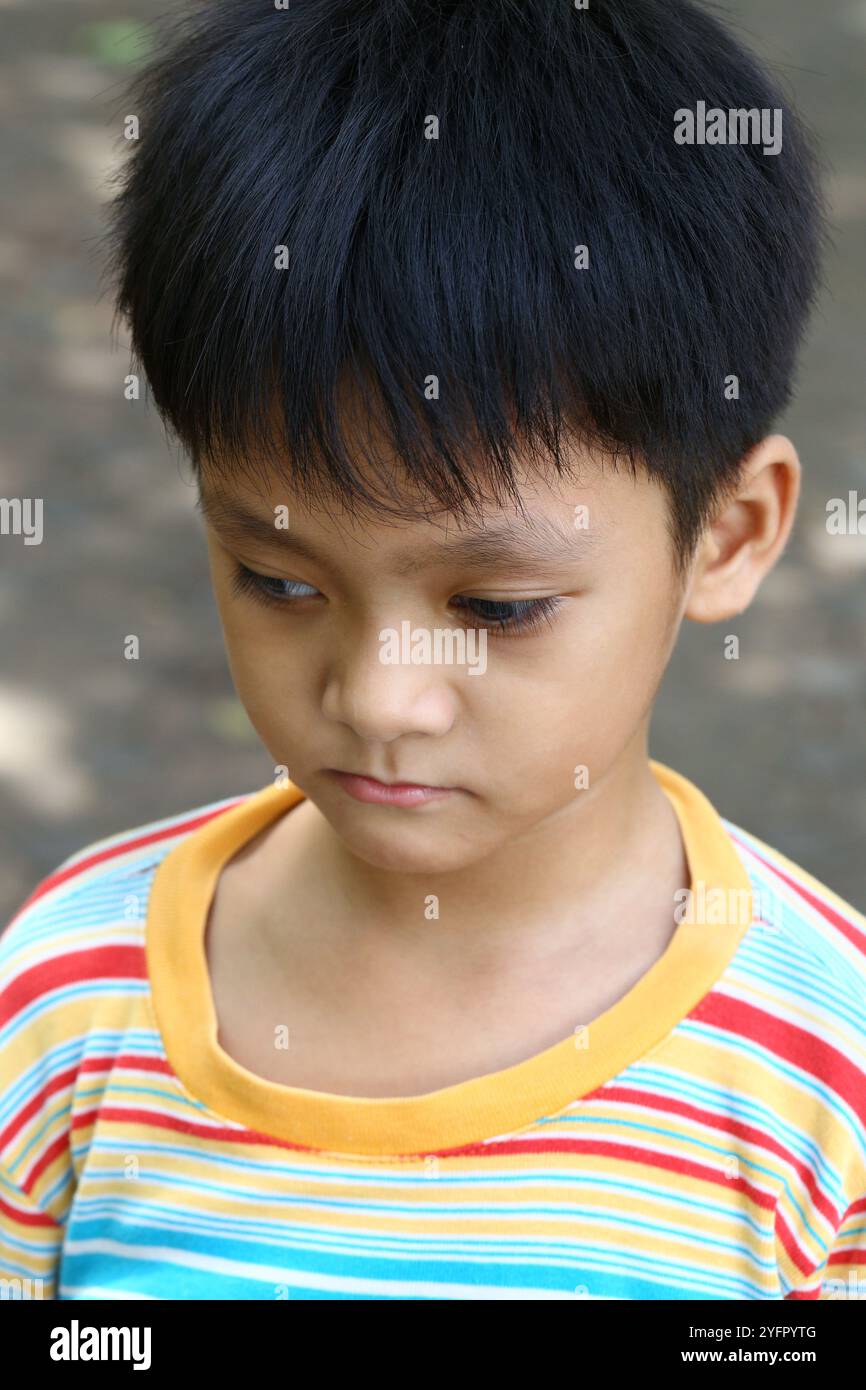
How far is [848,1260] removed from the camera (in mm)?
1191

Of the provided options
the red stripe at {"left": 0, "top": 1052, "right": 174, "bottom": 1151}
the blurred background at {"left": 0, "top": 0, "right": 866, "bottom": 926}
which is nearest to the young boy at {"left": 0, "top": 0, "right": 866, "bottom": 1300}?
the red stripe at {"left": 0, "top": 1052, "right": 174, "bottom": 1151}

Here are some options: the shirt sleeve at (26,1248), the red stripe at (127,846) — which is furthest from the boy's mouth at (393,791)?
the shirt sleeve at (26,1248)

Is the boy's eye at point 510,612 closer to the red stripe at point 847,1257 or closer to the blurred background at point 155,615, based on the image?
→ the red stripe at point 847,1257

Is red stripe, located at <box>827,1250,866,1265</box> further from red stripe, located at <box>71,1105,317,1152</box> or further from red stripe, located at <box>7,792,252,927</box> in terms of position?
red stripe, located at <box>7,792,252,927</box>

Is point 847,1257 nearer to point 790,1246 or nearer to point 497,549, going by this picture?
point 790,1246

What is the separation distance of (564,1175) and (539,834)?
245 mm

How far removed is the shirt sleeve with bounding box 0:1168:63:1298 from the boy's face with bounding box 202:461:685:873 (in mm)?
436

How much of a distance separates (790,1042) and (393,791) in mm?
359

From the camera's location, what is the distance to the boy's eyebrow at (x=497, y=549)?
1.01 metres

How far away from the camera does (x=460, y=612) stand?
104 cm

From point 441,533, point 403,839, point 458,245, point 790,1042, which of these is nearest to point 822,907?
point 790,1042

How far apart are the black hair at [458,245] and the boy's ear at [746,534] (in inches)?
2.5

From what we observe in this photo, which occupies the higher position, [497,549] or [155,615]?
[155,615]

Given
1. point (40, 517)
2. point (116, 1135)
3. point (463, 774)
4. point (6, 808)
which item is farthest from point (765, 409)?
point (40, 517)
